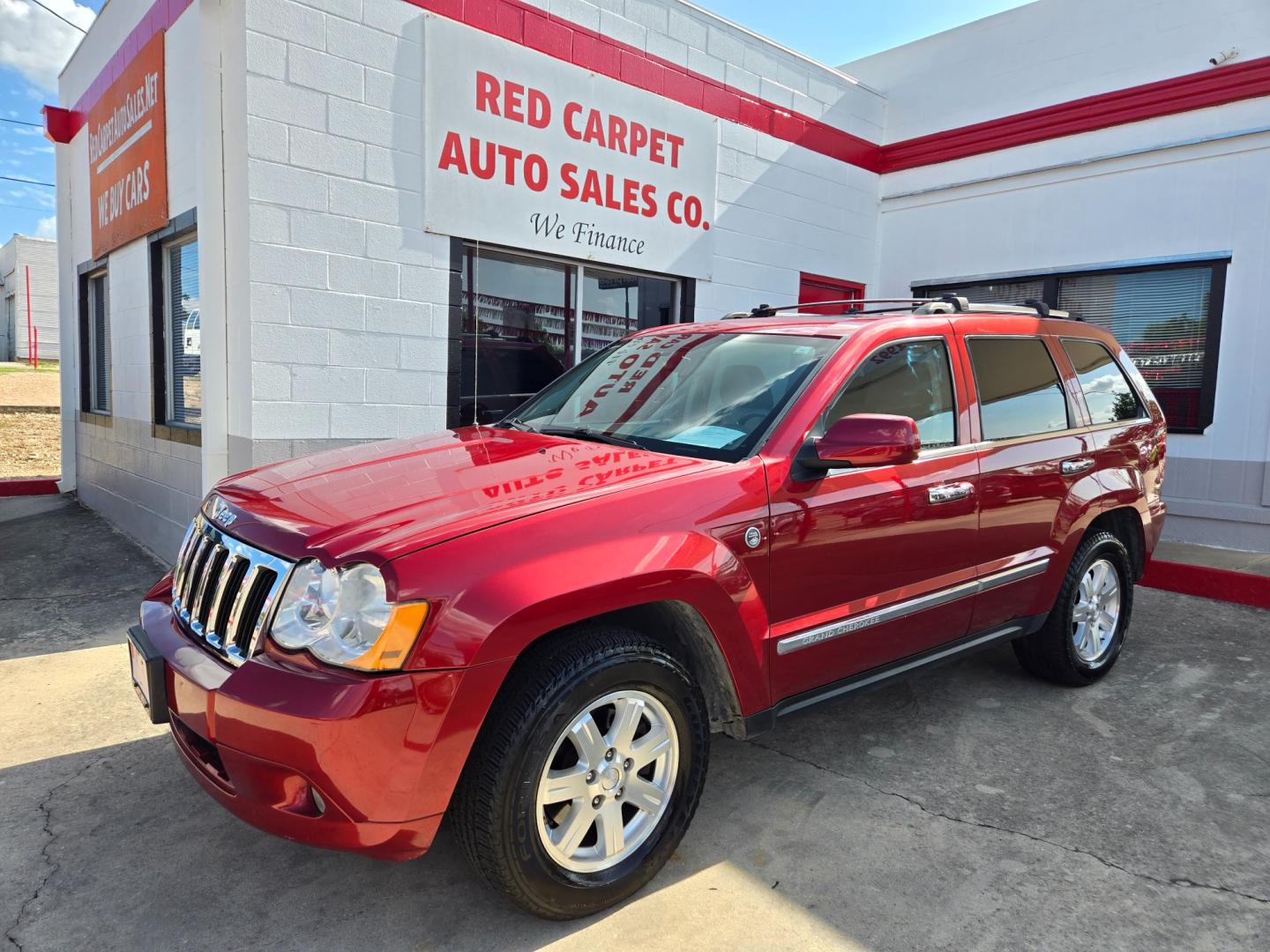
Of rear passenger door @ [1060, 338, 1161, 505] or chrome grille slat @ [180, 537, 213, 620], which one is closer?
chrome grille slat @ [180, 537, 213, 620]

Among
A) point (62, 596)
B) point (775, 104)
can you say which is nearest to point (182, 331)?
point (62, 596)

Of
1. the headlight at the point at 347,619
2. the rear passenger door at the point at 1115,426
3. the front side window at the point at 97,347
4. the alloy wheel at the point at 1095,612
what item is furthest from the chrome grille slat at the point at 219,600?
the front side window at the point at 97,347

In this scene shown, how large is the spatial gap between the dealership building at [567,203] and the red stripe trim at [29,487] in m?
0.31

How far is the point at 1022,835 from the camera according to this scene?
118 inches

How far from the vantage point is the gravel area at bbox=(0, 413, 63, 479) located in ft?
40.2

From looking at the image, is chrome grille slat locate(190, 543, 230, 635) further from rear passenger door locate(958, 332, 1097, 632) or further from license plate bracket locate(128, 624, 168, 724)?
rear passenger door locate(958, 332, 1097, 632)

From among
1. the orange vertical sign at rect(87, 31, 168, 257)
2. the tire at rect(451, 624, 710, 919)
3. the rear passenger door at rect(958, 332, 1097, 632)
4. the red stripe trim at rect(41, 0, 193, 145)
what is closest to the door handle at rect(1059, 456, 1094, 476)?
the rear passenger door at rect(958, 332, 1097, 632)

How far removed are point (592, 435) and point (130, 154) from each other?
241 inches

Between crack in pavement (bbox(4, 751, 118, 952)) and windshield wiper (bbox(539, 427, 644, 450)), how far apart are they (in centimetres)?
221

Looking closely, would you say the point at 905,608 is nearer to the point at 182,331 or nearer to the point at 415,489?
the point at 415,489

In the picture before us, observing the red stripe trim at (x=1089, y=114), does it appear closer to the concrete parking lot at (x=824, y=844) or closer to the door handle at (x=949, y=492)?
the concrete parking lot at (x=824, y=844)

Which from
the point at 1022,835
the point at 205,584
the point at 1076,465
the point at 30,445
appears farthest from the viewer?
the point at 30,445

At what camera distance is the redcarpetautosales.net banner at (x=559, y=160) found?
240 inches

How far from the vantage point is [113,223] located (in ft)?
25.2
